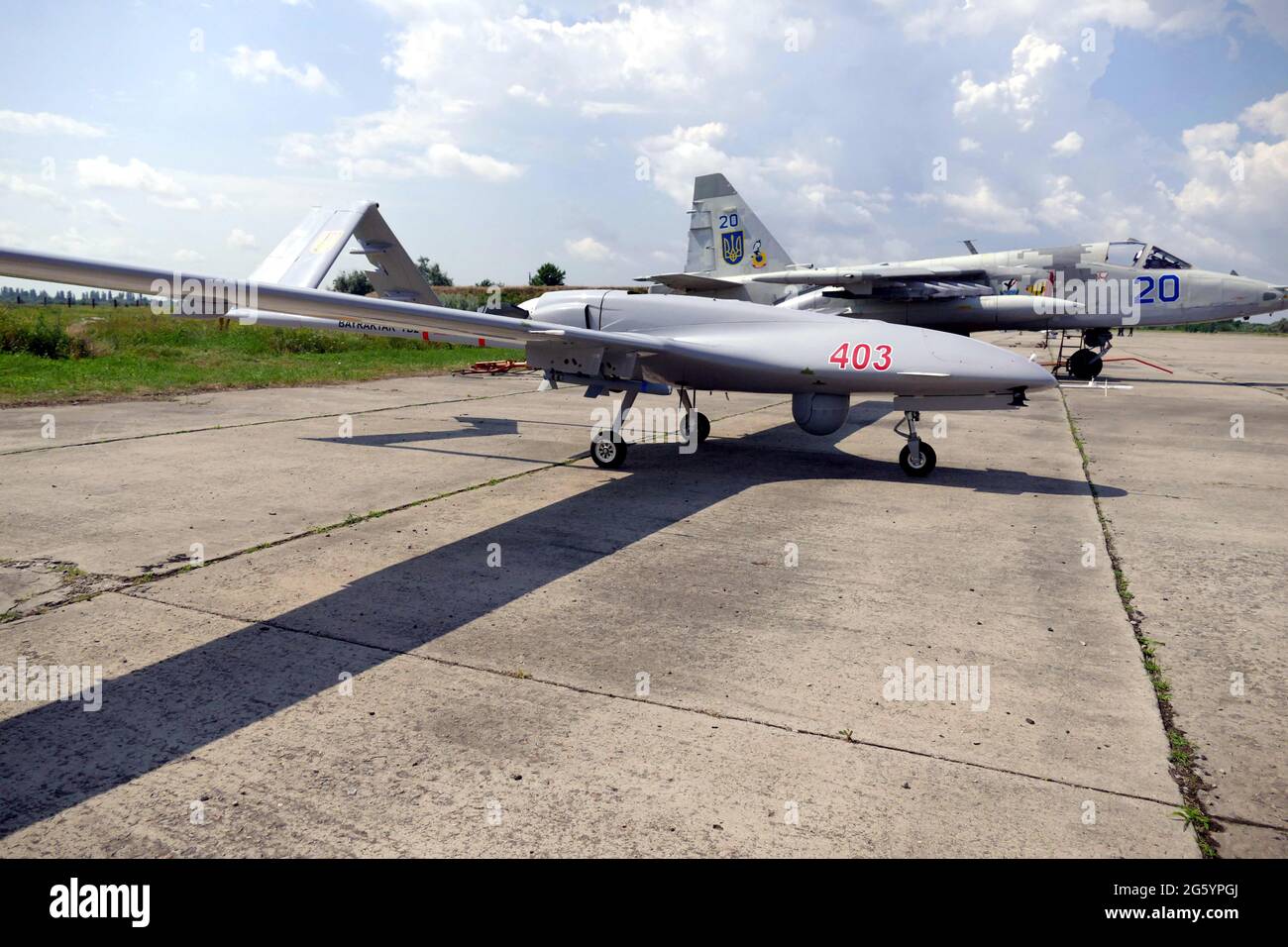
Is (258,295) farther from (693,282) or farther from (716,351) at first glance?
(693,282)

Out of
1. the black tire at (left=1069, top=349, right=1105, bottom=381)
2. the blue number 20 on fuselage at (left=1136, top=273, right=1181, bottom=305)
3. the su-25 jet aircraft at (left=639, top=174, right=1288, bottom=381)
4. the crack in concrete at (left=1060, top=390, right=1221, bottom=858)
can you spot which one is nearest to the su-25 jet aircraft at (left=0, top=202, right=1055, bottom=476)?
the crack in concrete at (left=1060, top=390, right=1221, bottom=858)

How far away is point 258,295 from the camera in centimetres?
577

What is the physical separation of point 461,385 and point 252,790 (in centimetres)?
1729

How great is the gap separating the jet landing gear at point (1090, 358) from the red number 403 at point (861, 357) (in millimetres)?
17262

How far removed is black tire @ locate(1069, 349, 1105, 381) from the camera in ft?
78.7

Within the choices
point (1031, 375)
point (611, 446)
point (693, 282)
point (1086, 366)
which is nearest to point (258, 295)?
point (611, 446)

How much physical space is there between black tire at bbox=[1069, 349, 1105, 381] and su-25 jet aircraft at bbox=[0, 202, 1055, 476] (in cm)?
1639

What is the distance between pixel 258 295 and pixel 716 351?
19.7 ft

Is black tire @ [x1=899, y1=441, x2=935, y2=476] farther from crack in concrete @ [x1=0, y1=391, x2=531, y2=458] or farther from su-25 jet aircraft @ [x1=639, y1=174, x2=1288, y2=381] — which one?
su-25 jet aircraft @ [x1=639, y1=174, x2=1288, y2=381]

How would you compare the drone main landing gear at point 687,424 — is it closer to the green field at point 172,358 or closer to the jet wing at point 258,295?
the jet wing at point 258,295

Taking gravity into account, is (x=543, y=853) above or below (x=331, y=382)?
below

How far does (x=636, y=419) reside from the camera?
556 inches
